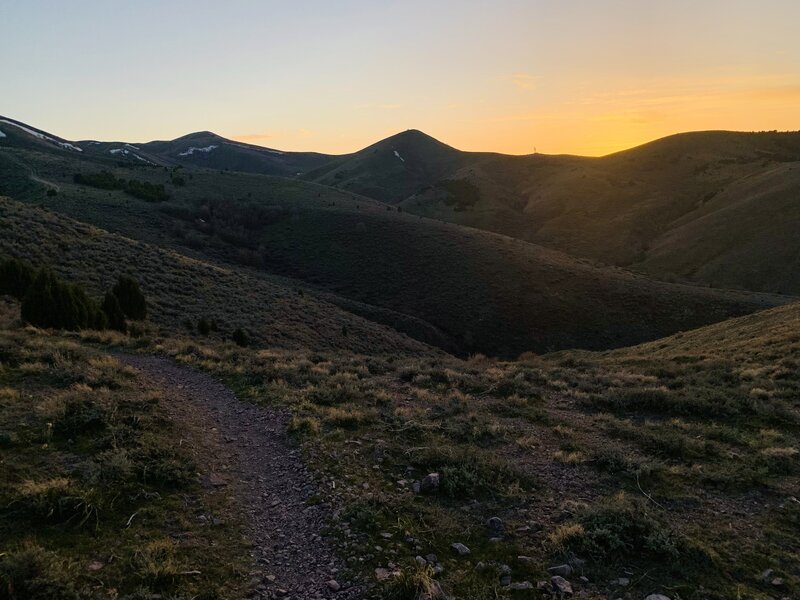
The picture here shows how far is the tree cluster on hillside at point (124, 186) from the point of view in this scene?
7219cm

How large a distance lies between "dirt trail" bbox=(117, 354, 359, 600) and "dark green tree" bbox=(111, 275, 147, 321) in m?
13.4

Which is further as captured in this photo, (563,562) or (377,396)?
(377,396)

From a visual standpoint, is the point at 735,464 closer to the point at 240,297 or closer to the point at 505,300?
the point at 240,297

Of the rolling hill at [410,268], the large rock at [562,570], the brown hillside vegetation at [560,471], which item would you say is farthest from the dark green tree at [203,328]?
the large rock at [562,570]

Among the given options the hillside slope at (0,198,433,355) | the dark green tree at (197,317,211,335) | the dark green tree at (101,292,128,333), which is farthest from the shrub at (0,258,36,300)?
the dark green tree at (197,317,211,335)

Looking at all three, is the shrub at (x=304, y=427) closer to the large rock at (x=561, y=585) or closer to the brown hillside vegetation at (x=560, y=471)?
the brown hillside vegetation at (x=560, y=471)

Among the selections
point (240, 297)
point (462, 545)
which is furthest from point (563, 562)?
point (240, 297)

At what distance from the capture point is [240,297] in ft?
125

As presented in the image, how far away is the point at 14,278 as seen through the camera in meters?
24.8

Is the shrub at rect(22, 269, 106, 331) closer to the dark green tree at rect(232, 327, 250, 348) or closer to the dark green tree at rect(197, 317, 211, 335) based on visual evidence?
the dark green tree at rect(197, 317, 211, 335)

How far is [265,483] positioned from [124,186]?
Answer: 3197 inches

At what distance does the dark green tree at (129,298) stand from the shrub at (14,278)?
4.33m

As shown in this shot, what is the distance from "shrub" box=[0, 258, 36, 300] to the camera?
969 inches

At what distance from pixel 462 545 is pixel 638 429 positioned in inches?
295
